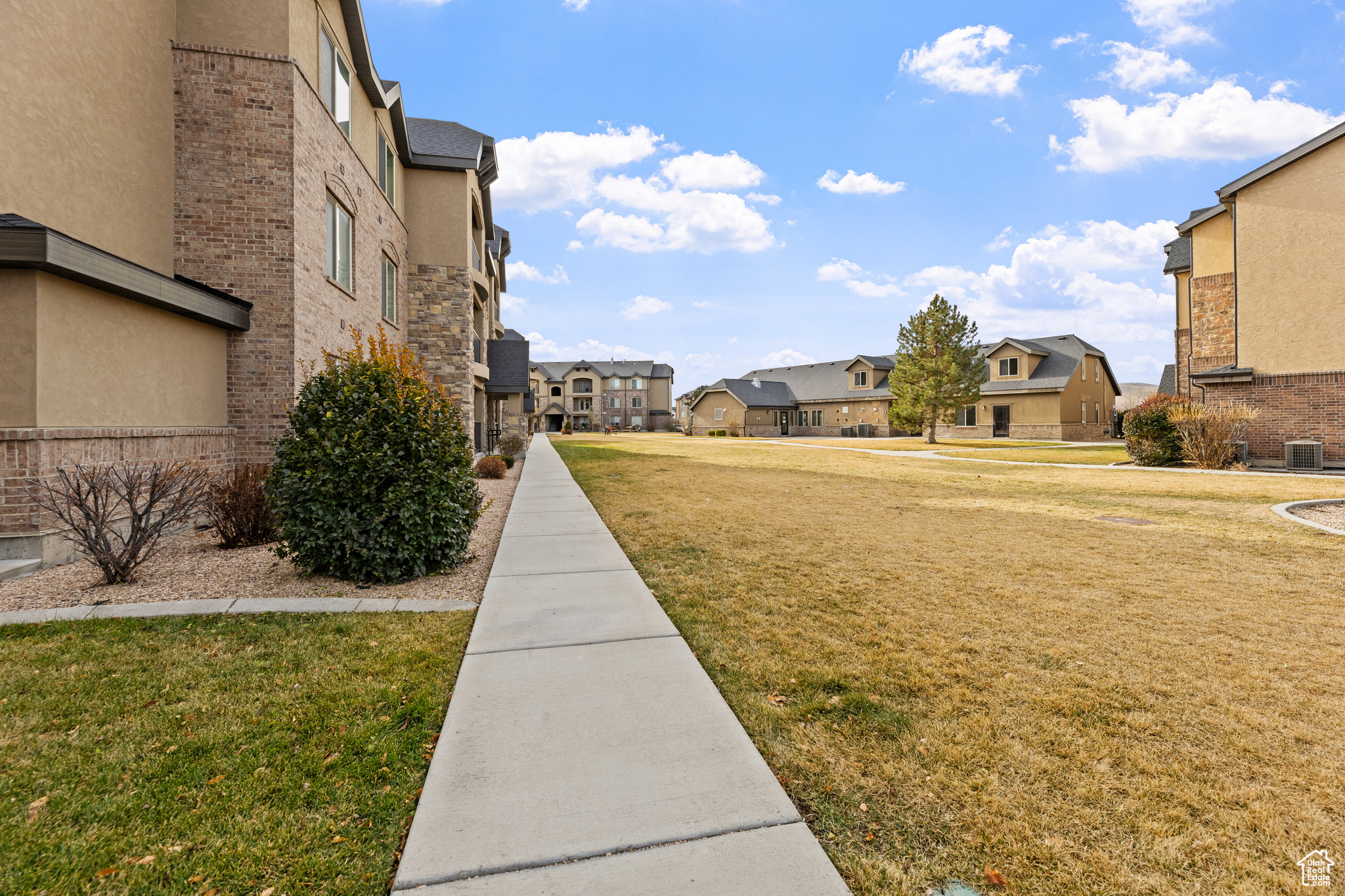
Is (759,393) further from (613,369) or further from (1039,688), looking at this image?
(1039,688)

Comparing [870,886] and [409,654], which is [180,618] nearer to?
[409,654]

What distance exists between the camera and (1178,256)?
25.1 metres

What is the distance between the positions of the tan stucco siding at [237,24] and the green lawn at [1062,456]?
80.1 feet

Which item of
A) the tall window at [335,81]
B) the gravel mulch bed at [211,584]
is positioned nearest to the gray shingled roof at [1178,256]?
the gravel mulch bed at [211,584]

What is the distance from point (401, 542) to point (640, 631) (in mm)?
3069

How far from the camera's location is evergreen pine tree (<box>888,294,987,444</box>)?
1394 inches

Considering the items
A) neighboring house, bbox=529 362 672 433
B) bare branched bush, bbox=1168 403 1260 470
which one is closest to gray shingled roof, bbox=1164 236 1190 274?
bare branched bush, bbox=1168 403 1260 470

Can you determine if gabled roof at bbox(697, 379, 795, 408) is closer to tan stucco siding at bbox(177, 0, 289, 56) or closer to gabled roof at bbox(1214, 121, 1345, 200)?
gabled roof at bbox(1214, 121, 1345, 200)

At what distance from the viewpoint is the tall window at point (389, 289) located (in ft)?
51.5

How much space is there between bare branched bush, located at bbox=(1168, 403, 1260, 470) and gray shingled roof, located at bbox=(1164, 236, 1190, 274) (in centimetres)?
1033

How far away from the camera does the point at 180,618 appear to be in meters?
5.01

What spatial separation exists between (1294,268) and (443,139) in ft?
87.4

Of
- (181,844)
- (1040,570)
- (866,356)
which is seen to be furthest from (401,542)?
(866,356)

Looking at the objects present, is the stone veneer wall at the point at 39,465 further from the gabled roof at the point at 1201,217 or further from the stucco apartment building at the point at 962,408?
the stucco apartment building at the point at 962,408
